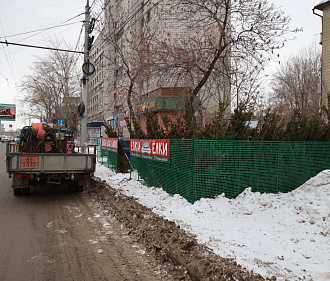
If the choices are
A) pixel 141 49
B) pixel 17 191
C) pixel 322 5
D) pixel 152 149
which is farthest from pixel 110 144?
pixel 322 5

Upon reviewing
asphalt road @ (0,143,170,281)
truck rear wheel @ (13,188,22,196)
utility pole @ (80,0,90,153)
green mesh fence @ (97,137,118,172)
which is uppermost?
utility pole @ (80,0,90,153)

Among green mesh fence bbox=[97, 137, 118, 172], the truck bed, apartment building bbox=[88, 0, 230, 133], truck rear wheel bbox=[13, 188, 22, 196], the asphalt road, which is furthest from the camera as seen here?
green mesh fence bbox=[97, 137, 118, 172]

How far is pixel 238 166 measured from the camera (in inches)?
300

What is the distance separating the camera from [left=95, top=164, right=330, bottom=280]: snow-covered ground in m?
4.09

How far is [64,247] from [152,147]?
16.5ft

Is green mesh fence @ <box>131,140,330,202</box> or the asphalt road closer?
the asphalt road

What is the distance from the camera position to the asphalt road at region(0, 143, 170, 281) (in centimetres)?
402

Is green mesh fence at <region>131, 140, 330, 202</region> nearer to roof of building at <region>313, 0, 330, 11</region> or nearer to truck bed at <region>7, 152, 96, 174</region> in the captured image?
truck bed at <region>7, 152, 96, 174</region>

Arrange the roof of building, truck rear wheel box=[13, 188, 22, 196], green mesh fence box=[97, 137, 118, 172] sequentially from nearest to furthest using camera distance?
truck rear wheel box=[13, 188, 22, 196], green mesh fence box=[97, 137, 118, 172], the roof of building

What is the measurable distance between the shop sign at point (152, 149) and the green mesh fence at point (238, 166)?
0.87 ft

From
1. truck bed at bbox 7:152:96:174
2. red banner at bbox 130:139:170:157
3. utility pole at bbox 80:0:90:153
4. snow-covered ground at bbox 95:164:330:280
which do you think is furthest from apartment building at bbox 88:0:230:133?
truck bed at bbox 7:152:96:174

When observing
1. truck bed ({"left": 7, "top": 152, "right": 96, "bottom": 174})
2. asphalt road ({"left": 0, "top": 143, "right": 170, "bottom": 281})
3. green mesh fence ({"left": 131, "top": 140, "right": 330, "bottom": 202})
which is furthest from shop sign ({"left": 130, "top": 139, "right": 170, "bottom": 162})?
asphalt road ({"left": 0, "top": 143, "right": 170, "bottom": 281})

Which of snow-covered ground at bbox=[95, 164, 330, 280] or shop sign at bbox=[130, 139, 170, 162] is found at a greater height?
shop sign at bbox=[130, 139, 170, 162]

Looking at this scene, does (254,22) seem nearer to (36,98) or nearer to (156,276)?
(156,276)
